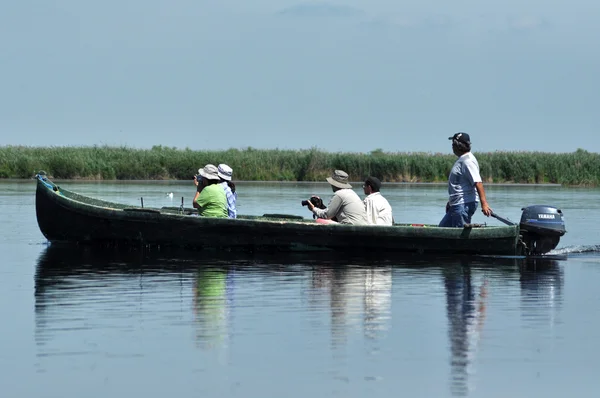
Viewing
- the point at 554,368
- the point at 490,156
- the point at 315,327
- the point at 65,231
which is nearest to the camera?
the point at 554,368

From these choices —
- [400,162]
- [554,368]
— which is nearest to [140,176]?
[400,162]

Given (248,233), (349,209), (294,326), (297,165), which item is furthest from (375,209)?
(297,165)

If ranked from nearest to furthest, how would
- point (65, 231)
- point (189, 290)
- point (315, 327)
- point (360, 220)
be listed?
point (315, 327)
point (189, 290)
point (360, 220)
point (65, 231)

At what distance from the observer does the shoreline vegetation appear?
164 ft

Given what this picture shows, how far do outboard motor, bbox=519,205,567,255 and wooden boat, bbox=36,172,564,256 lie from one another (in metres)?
0.01

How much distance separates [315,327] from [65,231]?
27.1 feet

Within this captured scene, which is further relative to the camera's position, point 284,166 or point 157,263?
point 284,166

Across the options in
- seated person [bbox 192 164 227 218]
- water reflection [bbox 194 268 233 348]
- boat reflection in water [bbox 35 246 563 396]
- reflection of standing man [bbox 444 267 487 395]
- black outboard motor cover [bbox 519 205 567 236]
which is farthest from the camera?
seated person [bbox 192 164 227 218]

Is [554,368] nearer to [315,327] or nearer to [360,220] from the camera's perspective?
[315,327]

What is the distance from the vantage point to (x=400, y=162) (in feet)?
168

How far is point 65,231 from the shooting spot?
17.4 m

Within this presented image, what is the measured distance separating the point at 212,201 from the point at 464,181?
3552 millimetres

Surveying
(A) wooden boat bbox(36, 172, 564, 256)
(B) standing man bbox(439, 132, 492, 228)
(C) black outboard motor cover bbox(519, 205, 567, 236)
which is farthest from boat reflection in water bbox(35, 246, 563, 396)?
(B) standing man bbox(439, 132, 492, 228)

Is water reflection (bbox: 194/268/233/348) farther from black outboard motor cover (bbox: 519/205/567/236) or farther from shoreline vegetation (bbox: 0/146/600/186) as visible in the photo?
shoreline vegetation (bbox: 0/146/600/186)
